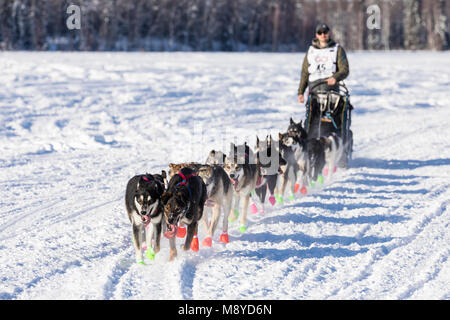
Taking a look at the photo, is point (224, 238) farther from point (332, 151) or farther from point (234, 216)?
point (332, 151)

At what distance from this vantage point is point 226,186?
4.69 metres

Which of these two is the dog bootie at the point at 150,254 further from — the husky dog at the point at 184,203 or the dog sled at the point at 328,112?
the dog sled at the point at 328,112

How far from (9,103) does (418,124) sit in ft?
31.2

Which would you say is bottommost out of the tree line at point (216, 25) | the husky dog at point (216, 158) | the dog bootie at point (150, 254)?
the dog bootie at point (150, 254)

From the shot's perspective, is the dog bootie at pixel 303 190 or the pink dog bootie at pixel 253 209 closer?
the pink dog bootie at pixel 253 209

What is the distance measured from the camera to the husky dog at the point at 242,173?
4.81m

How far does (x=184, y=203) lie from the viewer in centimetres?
385

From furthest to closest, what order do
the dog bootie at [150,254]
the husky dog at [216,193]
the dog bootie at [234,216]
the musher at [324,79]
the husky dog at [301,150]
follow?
the musher at [324,79]
the husky dog at [301,150]
the dog bootie at [234,216]
the husky dog at [216,193]
the dog bootie at [150,254]

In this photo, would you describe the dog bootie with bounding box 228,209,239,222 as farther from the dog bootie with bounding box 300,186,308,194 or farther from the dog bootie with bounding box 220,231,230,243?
the dog bootie with bounding box 300,186,308,194

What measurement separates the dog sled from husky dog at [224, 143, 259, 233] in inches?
104

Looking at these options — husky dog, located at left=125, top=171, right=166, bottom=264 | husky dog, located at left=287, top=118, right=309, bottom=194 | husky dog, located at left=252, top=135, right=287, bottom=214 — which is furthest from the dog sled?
husky dog, located at left=125, top=171, right=166, bottom=264

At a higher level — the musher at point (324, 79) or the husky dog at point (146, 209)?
the musher at point (324, 79)

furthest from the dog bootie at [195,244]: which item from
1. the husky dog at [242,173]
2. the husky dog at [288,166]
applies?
the husky dog at [288,166]

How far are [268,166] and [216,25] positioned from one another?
163 feet
